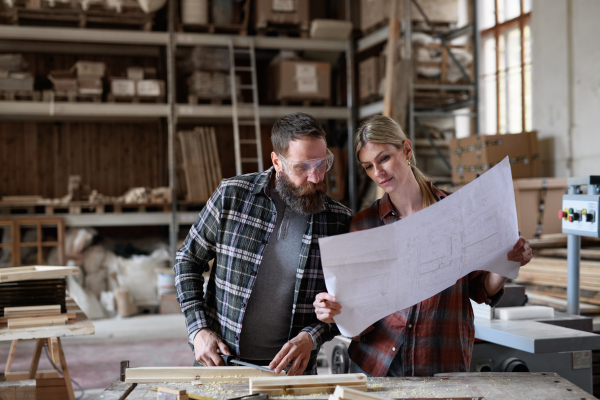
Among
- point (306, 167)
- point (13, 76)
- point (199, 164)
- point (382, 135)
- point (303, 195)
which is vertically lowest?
point (303, 195)

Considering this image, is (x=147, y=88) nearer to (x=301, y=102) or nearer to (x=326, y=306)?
(x=301, y=102)

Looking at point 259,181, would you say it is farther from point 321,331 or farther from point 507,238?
point 507,238

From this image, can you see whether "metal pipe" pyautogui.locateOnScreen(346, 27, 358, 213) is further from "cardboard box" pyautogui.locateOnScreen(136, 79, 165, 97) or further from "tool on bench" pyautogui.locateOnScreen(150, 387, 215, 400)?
"tool on bench" pyautogui.locateOnScreen(150, 387, 215, 400)

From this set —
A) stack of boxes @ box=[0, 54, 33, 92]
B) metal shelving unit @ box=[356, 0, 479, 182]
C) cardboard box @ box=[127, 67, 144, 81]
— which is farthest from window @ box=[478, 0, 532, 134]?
stack of boxes @ box=[0, 54, 33, 92]

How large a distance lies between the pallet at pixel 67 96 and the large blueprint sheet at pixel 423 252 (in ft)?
25.0

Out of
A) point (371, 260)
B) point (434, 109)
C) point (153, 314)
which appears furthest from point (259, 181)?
point (434, 109)

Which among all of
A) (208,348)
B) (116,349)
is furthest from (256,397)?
(116,349)

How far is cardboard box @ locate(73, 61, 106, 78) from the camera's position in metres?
8.45

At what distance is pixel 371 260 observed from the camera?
1.92 m

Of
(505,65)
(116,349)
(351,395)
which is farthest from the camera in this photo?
(505,65)

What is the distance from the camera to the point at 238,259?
7.88ft

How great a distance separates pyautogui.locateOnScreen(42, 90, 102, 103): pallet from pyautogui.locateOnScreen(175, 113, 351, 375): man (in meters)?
6.83

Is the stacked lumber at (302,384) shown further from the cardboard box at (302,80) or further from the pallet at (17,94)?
the pallet at (17,94)

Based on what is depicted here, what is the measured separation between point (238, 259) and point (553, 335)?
1.63 meters
